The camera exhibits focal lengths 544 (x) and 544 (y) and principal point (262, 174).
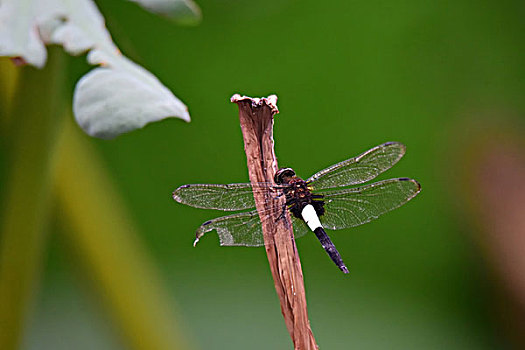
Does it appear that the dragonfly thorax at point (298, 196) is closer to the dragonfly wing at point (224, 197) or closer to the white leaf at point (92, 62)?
the dragonfly wing at point (224, 197)

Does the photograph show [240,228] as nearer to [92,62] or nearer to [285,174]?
[285,174]

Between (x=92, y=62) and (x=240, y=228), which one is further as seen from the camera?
(x=240, y=228)

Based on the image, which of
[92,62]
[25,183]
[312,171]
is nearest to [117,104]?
[92,62]

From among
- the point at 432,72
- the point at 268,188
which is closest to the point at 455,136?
the point at 432,72

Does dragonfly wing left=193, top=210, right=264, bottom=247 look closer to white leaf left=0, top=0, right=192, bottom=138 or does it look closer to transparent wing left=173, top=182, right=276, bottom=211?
transparent wing left=173, top=182, right=276, bottom=211

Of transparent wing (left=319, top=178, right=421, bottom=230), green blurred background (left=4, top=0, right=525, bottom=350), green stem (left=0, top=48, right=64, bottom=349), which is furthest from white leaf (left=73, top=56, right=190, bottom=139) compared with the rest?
green blurred background (left=4, top=0, right=525, bottom=350)
